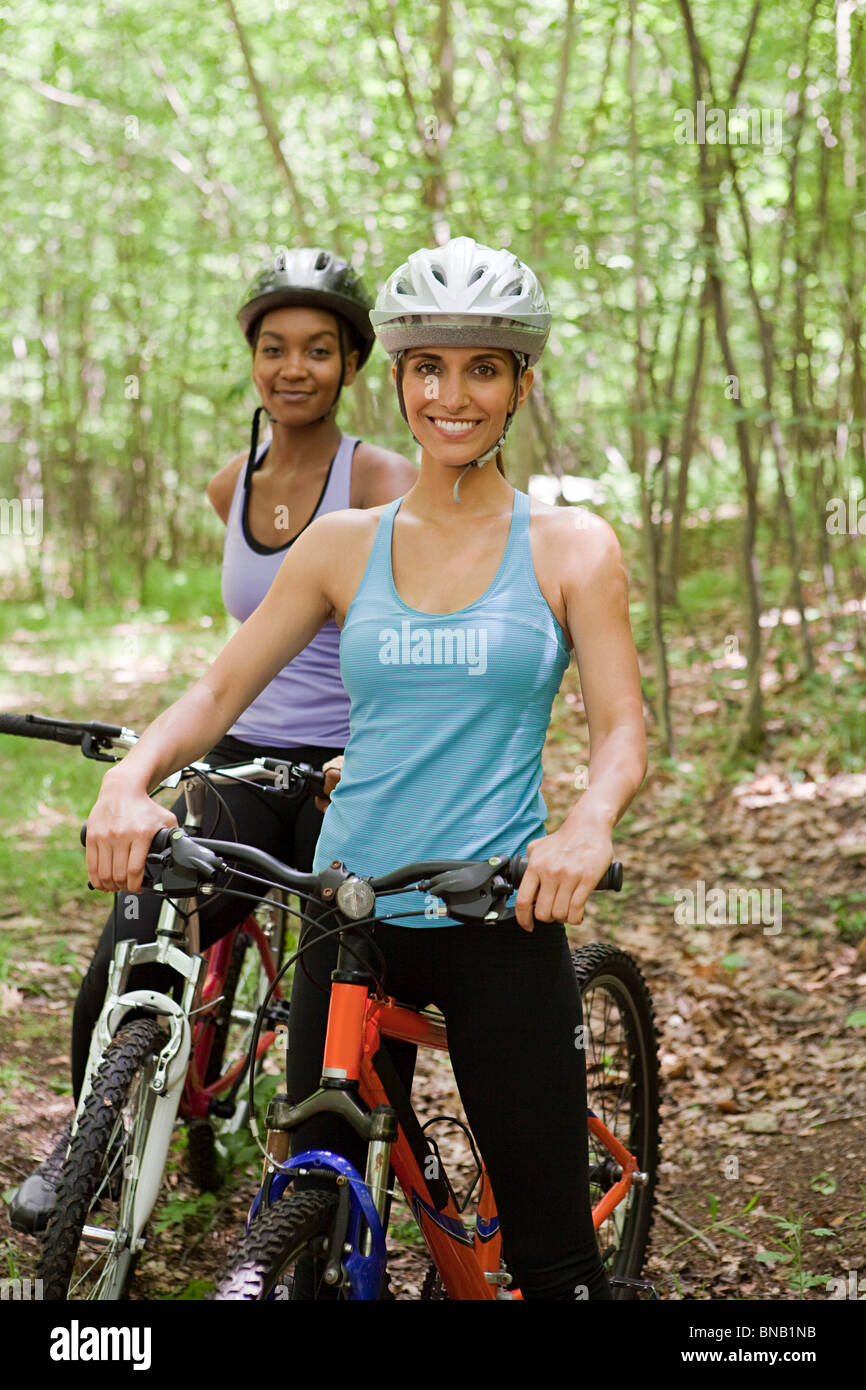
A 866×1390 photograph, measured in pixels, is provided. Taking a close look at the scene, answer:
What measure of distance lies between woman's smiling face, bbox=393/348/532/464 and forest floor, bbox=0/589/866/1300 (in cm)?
240

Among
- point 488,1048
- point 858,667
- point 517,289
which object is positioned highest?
point 858,667

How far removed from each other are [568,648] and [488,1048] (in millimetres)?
712

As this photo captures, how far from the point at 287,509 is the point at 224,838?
90 cm

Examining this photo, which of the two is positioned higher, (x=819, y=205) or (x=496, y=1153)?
(x=819, y=205)

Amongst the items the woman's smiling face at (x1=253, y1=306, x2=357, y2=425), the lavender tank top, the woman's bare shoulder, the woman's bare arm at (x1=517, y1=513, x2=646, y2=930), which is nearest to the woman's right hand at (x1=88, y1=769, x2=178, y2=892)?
the woman's bare arm at (x1=517, y1=513, x2=646, y2=930)

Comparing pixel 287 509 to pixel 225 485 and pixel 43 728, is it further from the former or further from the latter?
pixel 43 728

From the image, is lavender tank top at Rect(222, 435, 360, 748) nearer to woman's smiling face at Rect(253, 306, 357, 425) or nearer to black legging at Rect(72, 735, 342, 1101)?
black legging at Rect(72, 735, 342, 1101)

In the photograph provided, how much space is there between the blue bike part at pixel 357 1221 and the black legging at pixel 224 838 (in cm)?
103

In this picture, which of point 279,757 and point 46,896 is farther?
point 46,896

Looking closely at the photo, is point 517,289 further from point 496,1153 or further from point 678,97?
point 678,97

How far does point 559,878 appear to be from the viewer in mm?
1927

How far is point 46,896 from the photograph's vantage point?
21.5ft

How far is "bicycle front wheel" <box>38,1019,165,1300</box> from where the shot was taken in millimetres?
2496

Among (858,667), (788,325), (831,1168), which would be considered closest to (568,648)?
(831,1168)
